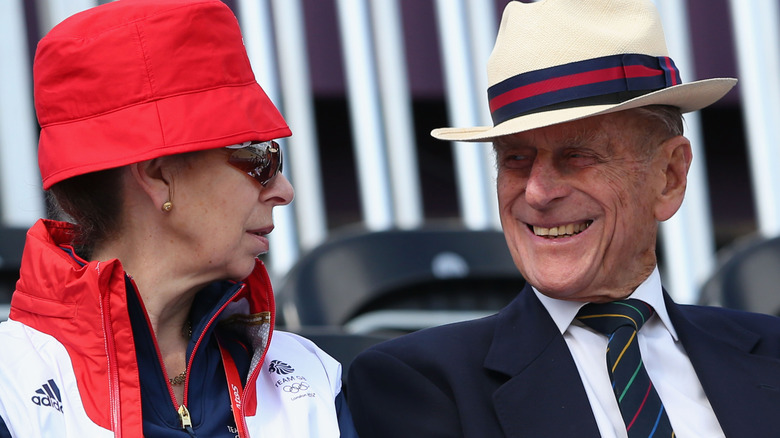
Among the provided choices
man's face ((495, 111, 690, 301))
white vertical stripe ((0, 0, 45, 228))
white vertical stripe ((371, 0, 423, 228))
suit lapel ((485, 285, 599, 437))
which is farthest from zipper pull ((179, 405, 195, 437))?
white vertical stripe ((371, 0, 423, 228))

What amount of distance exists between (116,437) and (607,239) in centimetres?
99

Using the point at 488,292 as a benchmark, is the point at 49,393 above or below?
above

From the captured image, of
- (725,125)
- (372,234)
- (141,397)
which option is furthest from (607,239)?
(725,125)

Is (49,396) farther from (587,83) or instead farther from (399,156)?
(399,156)

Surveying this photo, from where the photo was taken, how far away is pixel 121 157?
1.75 meters

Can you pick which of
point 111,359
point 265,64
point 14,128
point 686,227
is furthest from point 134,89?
point 686,227

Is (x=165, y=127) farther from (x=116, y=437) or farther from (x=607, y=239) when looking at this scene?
(x=607, y=239)

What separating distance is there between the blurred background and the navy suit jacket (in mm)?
1077

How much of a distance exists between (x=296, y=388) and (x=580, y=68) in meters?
0.82

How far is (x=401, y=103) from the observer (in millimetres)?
5000

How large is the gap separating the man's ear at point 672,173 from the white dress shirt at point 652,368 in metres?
0.14

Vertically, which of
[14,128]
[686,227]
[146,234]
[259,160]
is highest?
[14,128]

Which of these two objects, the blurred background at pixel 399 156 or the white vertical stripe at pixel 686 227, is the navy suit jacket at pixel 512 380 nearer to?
the blurred background at pixel 399 156

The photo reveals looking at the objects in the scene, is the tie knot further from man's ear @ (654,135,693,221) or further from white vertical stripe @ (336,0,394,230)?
white vertical stripe @ (336,0,394,230)
